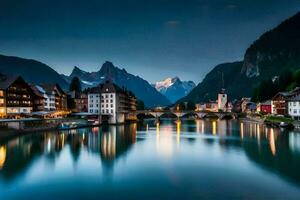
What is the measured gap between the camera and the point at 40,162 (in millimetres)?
41719

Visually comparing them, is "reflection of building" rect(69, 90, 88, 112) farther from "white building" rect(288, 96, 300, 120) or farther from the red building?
"white building" rect(288, 96, 300, 120)

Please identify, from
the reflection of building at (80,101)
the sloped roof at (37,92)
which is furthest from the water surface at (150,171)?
the reflection of building at (80,101)

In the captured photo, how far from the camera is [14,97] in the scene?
9038 centimetres

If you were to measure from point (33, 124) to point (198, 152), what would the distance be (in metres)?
47.7

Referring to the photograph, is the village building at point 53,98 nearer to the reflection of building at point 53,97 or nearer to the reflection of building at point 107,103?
the reflection of building at point 53,97

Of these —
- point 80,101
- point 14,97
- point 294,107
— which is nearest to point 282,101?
point 294,107

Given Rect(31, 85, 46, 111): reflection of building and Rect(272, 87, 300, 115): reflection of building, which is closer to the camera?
Rect(31, 85, 46, 111): reflection of building

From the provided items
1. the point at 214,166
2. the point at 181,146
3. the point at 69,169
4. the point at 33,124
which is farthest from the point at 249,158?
the point at 33,124

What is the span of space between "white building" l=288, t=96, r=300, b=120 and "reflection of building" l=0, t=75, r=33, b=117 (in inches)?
2987

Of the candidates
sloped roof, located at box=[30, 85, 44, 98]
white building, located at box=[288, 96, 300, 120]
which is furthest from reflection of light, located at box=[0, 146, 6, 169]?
white building, located at box=[288, 96, 300, 120]

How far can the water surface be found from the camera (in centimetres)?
2728

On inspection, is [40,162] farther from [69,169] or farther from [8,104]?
[8,104]

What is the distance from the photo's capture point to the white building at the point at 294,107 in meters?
100

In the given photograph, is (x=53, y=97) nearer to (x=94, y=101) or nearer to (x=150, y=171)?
(x=94, y=101)
